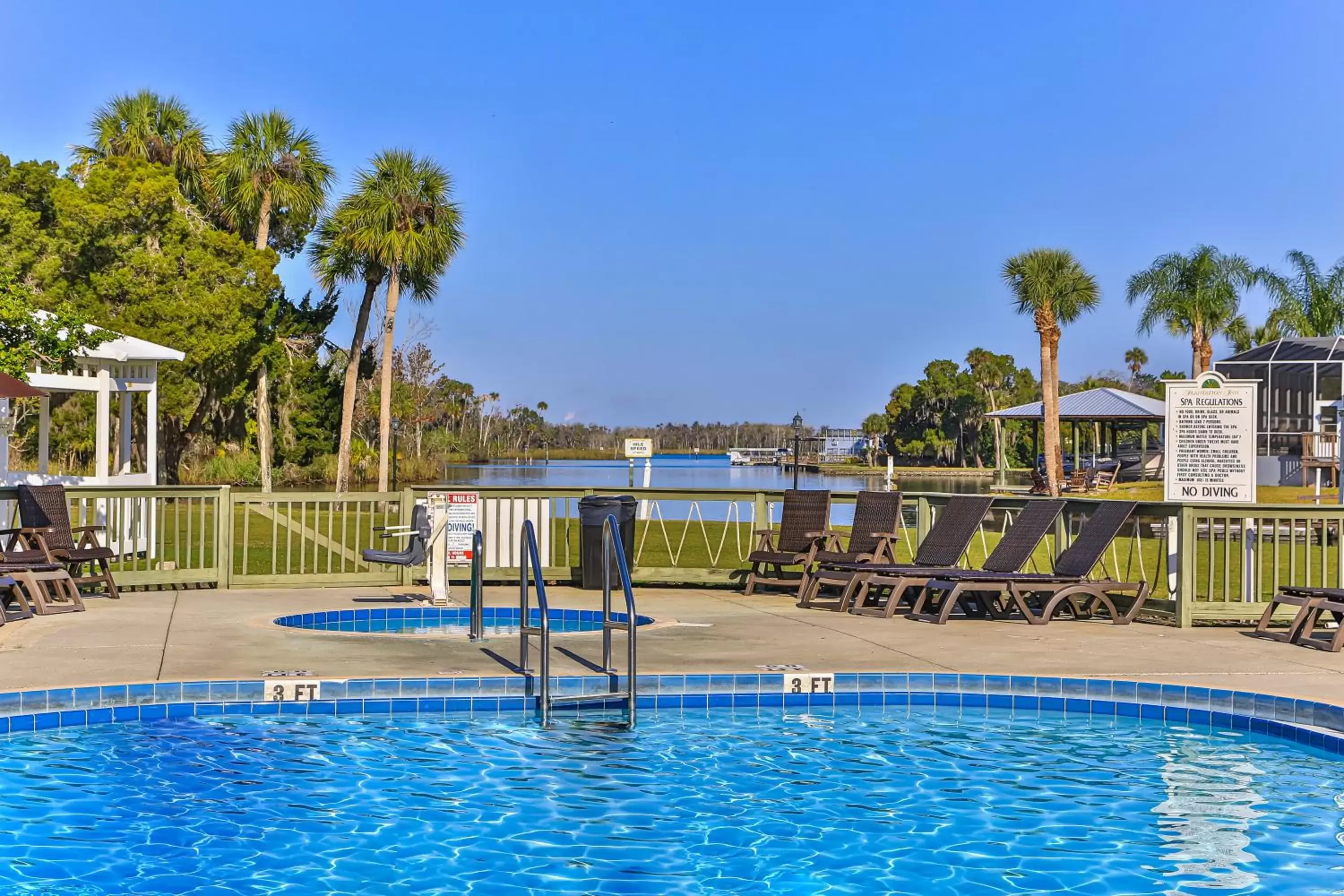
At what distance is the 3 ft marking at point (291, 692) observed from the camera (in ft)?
23.9

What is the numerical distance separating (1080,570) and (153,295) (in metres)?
29.8

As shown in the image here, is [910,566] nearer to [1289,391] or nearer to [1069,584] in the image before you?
[1069,584]

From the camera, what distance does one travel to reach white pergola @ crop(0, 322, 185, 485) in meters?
14.8

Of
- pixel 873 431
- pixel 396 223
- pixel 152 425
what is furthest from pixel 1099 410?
pixel 873 431

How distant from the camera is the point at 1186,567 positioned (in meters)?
10.6

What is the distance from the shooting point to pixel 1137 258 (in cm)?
4628

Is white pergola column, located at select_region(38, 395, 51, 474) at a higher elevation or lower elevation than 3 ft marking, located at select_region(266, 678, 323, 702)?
higher

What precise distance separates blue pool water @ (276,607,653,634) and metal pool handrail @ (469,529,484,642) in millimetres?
641

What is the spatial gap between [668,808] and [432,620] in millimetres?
5655

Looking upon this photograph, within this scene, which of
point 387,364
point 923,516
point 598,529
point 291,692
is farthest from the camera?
point 387,364

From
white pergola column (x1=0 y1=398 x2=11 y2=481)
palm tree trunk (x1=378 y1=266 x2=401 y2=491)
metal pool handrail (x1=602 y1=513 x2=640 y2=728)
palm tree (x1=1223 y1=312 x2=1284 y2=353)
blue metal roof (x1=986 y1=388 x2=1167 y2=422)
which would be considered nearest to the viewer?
metal pool handrail (x1=602 y1=513 x2=640 y2=728)

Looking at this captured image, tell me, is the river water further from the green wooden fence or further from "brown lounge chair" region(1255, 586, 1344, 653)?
"brown lounge chair" region(1255, 586, 1344, 653)

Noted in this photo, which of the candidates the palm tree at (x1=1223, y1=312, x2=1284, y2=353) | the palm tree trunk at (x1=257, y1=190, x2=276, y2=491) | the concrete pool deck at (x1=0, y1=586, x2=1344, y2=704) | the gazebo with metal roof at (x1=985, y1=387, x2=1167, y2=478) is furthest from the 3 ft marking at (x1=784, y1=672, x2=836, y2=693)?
the palm tree at (x1=1223, y1=312, x2=1284, y2=353)

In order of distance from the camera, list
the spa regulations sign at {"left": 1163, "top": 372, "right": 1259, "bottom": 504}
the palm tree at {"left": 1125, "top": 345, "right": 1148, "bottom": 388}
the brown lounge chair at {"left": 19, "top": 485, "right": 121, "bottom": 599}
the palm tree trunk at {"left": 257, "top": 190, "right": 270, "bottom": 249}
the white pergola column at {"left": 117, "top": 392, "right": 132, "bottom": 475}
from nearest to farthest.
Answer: the brown lounge chair at {"left": 19, "top": 485, "right": 121, "bottom": 599} < the spa regulations sign at {"left": 1163, "top": 372, "right": 1259, "bottom": 504} < the white pergola column at {"left": 117, "top": 392, "right": 132, "bottom": 475} < the palm tree trunk at {"left": 257, "top": 190, "right": 270, "bottom": 249} < the palm tree at {"left": 1125, "top": 345, "right": 1148, "bottom": 388}
